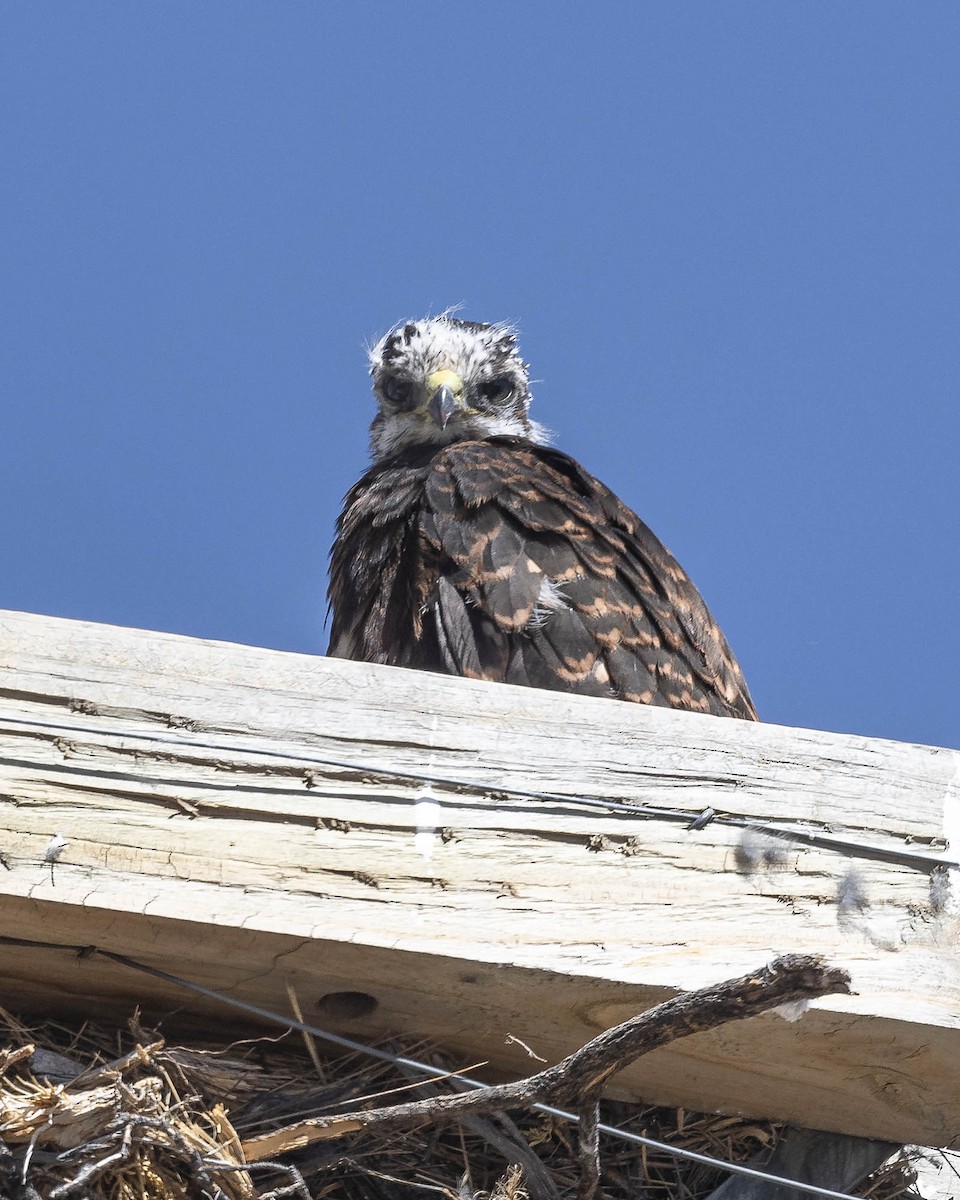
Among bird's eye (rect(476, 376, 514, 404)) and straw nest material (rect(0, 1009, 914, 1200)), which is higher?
bird's eye (rect(476, 376, 514, 404))

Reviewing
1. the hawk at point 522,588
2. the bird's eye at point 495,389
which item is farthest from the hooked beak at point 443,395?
the hawk at point 522,588

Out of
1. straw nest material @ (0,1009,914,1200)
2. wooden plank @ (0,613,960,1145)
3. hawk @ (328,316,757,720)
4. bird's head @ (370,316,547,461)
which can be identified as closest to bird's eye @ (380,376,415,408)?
bird's head @ (370,316,547,461)

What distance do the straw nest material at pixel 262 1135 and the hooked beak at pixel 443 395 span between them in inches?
134

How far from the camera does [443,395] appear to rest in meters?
5.07

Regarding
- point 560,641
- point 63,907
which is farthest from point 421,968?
point 560,641

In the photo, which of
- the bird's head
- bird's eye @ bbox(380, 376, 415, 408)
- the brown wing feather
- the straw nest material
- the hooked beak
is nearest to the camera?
the straw nest material

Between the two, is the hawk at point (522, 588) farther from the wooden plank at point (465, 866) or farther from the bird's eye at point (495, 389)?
the bird's eye at point (495, 389)

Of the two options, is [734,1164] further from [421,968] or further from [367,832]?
[367,832]

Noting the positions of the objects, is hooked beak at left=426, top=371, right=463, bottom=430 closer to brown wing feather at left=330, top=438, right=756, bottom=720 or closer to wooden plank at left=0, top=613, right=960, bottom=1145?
brown wing feather at left=330, top=438, right=756, bottom=720

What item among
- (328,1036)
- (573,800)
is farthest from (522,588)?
(328,1036)

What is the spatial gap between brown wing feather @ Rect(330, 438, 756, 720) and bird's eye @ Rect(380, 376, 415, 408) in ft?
6.30

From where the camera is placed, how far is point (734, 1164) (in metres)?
1.87

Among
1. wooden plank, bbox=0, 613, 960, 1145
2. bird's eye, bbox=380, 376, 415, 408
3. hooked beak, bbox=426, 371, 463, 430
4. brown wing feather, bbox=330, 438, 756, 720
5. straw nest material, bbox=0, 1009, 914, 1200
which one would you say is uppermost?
bird's eye, bbox=380, 376, 415, 408

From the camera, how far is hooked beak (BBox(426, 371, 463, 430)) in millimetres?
5062
